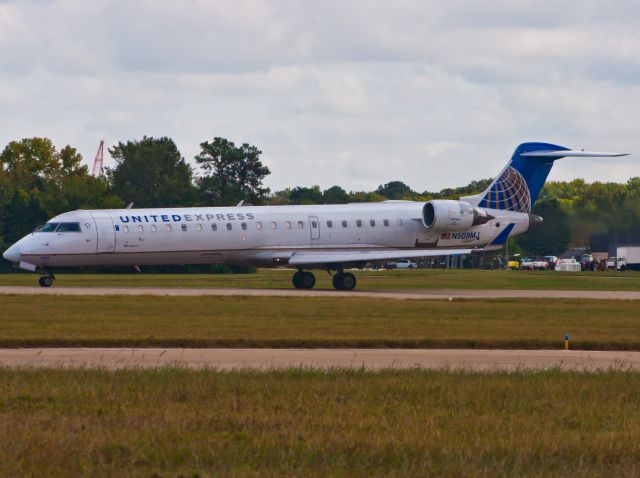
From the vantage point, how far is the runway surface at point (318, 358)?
1853cm

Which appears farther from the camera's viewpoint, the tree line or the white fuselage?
the tree line

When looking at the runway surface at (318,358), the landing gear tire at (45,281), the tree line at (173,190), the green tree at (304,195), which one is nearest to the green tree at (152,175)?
the tree line at (173,190)

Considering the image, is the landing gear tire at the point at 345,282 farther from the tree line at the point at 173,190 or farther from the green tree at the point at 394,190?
the green tree at the point at 394,190

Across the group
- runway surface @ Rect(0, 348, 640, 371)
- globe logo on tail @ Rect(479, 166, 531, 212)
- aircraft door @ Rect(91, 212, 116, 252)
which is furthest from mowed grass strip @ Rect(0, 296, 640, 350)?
globe logo on tail @ Rect(479, 166, 531, 212)

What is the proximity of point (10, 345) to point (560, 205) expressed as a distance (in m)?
42.5

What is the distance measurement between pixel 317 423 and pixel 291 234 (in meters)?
32.3

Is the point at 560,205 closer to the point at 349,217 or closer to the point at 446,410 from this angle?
the point at 349,217

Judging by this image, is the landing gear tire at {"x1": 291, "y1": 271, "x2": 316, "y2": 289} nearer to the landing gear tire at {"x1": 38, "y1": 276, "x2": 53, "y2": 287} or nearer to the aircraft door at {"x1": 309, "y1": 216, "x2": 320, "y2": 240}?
the aircraft door at {"x1": 309, "y1": 216, "x2": 320, "y2": 240}

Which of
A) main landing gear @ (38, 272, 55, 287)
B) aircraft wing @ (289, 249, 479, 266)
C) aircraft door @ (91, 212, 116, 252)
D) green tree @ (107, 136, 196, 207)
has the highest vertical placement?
green tree @ (107, 136, 196, 207)

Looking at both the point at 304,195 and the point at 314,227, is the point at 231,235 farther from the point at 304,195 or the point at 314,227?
the point at 304,195

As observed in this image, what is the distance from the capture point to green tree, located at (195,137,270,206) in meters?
99.3

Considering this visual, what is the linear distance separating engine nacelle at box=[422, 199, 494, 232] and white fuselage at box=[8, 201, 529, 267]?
36 cm

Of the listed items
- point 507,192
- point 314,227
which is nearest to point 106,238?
point 314,227

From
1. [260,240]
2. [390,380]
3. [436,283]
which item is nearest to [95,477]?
[390,380]
